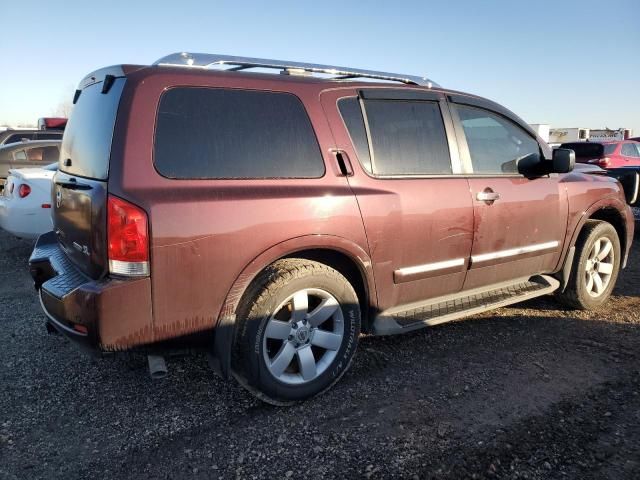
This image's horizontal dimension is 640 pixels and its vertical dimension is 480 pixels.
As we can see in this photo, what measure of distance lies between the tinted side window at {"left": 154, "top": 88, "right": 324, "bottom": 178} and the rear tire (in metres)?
2.84

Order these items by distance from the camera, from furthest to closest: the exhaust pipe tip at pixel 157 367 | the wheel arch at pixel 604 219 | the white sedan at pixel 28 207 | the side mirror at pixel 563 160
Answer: the white sedan at pixel 28 207, the wheel arch at pixel 604 219, the side mirror at pixel 563 160, the exhaust pipe tip at pixel 157 367

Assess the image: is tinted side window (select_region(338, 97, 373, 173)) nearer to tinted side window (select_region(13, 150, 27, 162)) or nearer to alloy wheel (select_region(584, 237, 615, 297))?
alloy wheel (select_region(584, 237, 615, 297))

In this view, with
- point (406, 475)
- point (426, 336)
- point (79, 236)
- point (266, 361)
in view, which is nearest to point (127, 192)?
point (79, 236)

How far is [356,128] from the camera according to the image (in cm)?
319

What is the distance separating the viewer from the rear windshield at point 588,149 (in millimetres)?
12567

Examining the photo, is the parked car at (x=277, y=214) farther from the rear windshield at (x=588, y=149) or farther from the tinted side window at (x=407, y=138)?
the rear windshield at (x=588, y=149)

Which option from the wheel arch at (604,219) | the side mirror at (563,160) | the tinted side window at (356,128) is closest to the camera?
the tinted side window at (356,128)

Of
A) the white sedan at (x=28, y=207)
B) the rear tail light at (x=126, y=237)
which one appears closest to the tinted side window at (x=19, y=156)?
the white sedan at (x=28, y=207)

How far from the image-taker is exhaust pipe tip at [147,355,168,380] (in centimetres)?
255

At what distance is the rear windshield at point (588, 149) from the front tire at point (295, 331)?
11.9 metres

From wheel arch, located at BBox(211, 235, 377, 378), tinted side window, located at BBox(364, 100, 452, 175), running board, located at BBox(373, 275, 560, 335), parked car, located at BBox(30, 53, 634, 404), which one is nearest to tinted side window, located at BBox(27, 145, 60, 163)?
parked car, located at BBox(30, 53, 634, 404)

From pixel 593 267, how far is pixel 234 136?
3.69 metres

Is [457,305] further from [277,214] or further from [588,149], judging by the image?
[588,149]

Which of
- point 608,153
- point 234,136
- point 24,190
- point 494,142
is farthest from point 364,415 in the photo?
point 608,153
